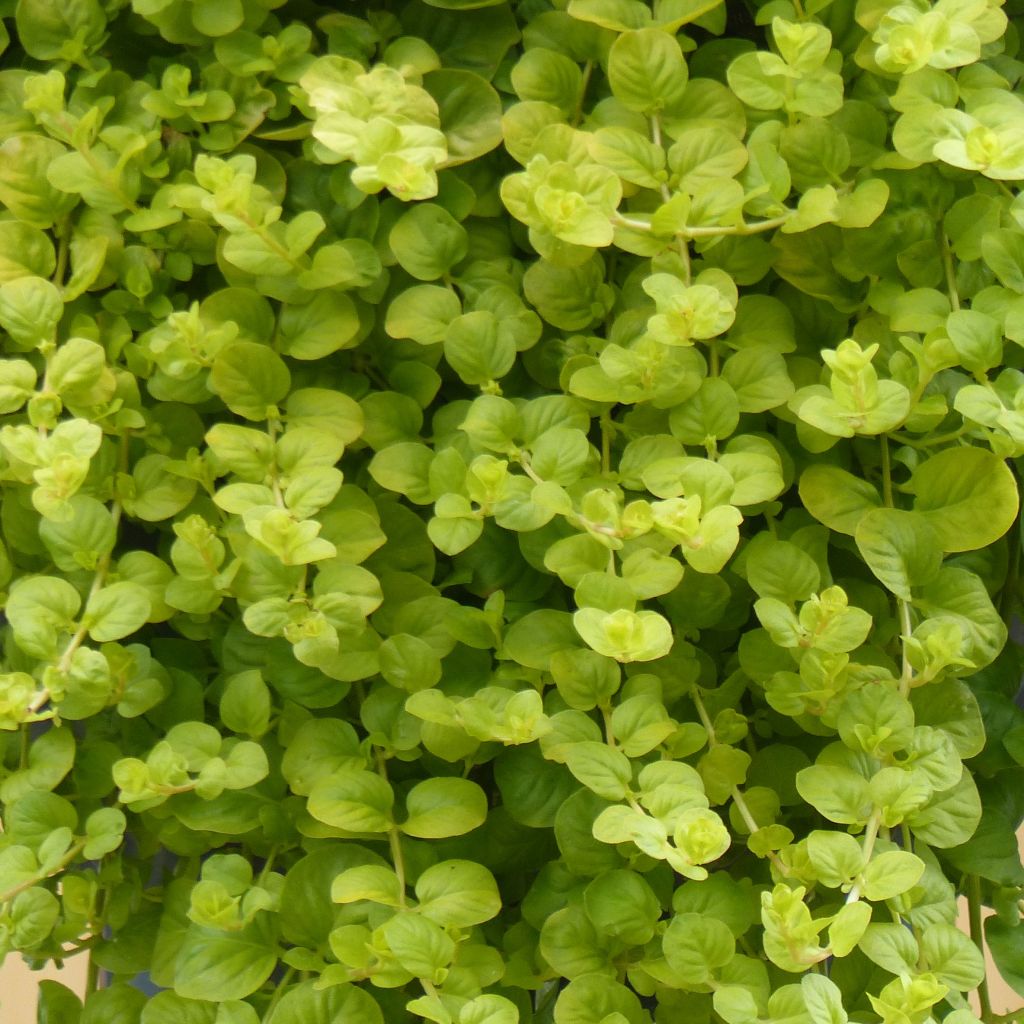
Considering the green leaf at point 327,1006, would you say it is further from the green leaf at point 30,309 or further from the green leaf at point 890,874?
the green leaf at point 30,309

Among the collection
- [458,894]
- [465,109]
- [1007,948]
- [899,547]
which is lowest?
[1007,948]

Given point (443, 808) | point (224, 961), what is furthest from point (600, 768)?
point (224, 961)

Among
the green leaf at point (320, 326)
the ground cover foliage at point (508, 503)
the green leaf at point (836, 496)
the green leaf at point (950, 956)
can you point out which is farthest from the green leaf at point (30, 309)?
the green leaf at point (950, 956)

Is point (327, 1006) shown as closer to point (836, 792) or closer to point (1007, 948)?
point (836, 792)

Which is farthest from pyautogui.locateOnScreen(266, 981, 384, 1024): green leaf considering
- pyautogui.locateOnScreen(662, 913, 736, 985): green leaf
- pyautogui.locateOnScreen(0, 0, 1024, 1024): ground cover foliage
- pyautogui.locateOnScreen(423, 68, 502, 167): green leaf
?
pyautogui.locateOnScreen(423, 68, 502, 167): green leaf

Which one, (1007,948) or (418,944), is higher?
(418,944)

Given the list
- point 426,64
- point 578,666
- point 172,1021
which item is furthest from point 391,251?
point 172,1021

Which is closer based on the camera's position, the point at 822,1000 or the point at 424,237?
the point at 822,1000

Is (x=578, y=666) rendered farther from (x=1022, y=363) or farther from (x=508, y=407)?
(x=1022, y=363)
